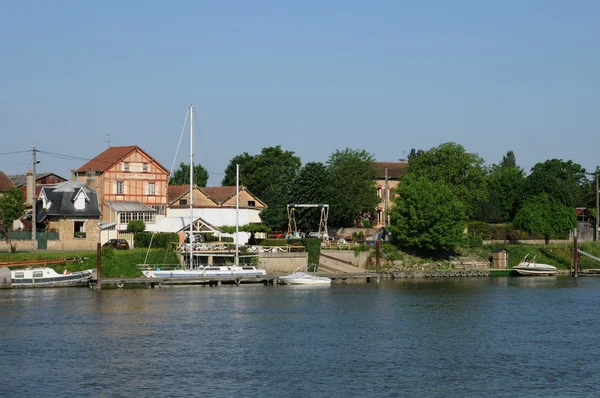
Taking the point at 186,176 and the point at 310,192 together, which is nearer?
the point at 310,192

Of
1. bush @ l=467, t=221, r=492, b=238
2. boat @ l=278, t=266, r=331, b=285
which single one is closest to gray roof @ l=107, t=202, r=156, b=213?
boat @ l=278, t=266, r=331, b=285

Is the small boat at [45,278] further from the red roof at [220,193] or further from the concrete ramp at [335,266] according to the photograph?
the red roof at [220,193]

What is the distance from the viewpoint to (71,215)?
91938mm

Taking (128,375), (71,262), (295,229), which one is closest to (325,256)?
(295,229)

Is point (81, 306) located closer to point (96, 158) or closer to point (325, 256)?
point (325, 256)

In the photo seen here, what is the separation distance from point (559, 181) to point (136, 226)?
56.6 metres

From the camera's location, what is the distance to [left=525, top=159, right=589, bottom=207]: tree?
379ft

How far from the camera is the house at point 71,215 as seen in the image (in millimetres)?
90938

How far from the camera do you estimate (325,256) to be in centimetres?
9088

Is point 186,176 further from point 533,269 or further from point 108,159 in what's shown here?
point 533,269

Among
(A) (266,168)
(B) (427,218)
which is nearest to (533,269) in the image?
(B) (427,218)

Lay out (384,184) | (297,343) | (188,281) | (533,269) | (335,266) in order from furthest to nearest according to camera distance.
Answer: (384,184), (533,269), (335,266), (188,281), (297,343)

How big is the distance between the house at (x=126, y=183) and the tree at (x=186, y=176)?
50.9m

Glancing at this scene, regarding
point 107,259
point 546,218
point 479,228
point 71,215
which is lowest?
point 107,259
